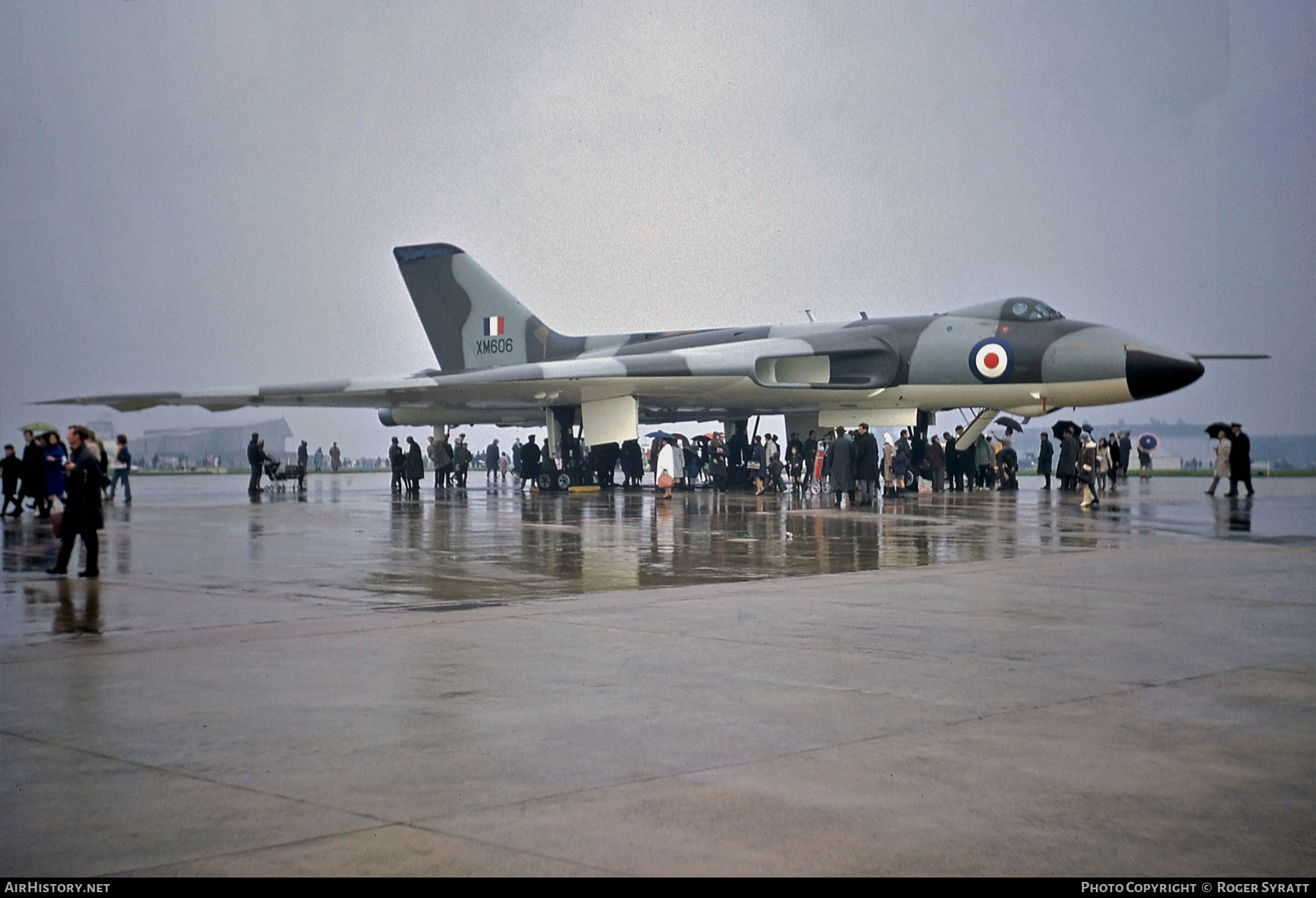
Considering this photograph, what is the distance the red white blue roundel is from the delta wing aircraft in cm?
2

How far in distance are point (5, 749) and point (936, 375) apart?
21004 millimetres

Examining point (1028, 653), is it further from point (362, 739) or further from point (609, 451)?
point (609, 451)

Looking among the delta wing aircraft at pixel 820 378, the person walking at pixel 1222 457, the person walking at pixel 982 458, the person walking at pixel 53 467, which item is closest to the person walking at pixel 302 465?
the delta wing aircraft at pixel 820 378

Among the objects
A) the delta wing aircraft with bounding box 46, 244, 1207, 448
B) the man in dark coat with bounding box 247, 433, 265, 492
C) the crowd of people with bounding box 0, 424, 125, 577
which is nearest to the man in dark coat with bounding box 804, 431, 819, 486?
the delta wing aircraft with bounding box 46, 244, 1207, 448

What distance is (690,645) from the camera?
228 inches

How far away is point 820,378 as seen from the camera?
24.4 meters

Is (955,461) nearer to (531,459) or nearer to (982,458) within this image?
(982,458)

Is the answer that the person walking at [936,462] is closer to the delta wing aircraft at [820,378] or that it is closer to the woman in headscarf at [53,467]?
the delta wing aircraft at [820,378]

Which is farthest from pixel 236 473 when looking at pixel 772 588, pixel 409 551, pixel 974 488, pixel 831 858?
pixel 831 858

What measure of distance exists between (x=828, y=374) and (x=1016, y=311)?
3.88 m

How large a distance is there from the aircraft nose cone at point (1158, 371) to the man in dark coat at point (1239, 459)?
1.93 metres

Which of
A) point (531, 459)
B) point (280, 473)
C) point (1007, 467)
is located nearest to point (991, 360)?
point (1007, 467)

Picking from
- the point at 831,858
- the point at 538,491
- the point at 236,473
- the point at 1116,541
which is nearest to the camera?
the point at 831,858

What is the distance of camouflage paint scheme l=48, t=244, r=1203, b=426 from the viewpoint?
21.9m
